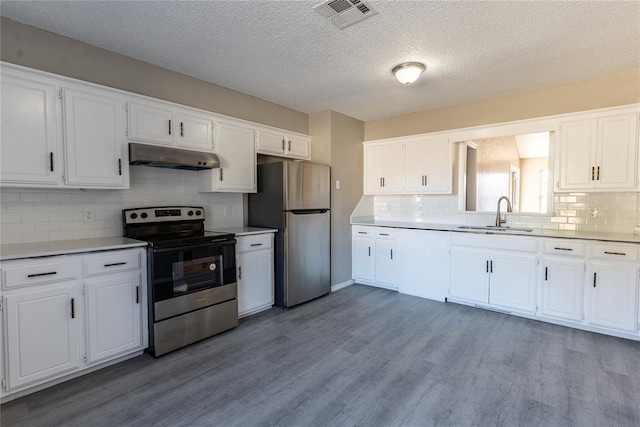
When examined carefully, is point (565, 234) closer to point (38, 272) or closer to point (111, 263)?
point (111, 263)

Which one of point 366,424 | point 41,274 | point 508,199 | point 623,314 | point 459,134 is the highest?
point 459,134

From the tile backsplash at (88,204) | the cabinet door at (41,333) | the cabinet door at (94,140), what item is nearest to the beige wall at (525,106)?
the tile backsplash at (88,204)

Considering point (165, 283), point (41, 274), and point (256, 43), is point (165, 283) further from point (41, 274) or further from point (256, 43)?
point (256, 43)

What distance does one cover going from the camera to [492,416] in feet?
6.23

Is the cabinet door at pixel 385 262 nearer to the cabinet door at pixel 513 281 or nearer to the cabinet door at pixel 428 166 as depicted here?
the cabinet door at pixel 428 166

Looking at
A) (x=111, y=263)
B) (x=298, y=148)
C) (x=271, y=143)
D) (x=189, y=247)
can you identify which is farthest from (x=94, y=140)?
(x=298, y=148)

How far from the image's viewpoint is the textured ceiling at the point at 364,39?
2.11 meters

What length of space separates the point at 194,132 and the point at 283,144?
4.11 feet

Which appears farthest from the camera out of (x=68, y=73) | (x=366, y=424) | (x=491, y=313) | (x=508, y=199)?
(x=508, y=199)

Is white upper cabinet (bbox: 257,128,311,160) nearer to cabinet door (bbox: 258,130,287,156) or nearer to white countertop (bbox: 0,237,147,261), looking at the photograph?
cabinet door (bbox: 258,130,287,156)

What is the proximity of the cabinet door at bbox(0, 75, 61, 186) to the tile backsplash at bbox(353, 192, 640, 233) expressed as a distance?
3620 mm

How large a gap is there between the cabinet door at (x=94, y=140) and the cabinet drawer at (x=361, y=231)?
3.04 metres

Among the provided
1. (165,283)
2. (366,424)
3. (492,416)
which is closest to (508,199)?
(492,416)

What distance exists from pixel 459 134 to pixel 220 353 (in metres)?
3.77
